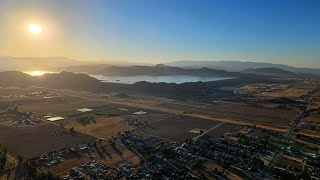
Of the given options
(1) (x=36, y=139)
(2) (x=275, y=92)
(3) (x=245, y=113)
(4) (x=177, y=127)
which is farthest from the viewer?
(2) (x=275, y=92)

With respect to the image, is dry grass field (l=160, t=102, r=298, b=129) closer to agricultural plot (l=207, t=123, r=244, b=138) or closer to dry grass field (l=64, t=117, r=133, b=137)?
agricultural plot (l=207, t=123, r=244, b=138)

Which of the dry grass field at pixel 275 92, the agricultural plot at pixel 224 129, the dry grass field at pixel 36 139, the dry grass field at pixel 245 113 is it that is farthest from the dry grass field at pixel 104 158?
the dry grass field at pixel 275 92

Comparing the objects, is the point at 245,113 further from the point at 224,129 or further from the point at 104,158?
the point at 104,158

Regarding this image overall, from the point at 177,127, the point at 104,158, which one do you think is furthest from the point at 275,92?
the point at 104,158

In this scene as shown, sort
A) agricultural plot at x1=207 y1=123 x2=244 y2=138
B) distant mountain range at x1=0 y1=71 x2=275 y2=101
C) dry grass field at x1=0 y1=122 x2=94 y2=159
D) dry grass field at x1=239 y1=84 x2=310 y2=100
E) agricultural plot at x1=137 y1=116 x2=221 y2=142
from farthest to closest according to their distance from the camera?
dry grass field at x1=239 y1=84 x2=310 y2=100, distant mountain range at x1=0 y1=71 x2=275 y2=101, agricultural plot at x1=207 y1=123 x2=244 y2=138, agricultural plot at x1=137 y1=116 x2=221 y2=142, dry grass field at x1=0 y1=122 x2=94 y2=159

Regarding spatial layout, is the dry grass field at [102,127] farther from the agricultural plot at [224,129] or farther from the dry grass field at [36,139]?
the agricultural plot at [224,129]

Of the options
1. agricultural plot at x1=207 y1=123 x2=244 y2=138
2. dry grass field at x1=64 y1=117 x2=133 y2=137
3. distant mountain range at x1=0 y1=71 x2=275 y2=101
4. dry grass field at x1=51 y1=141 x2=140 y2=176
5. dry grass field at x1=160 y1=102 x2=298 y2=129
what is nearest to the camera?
dry grass field at x1=51 y1=141 x2=140 y2=176

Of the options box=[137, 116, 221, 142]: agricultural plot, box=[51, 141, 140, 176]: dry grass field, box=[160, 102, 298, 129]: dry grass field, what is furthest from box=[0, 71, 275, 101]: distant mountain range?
box=[51, 141, 140, 176]: dry grass field
